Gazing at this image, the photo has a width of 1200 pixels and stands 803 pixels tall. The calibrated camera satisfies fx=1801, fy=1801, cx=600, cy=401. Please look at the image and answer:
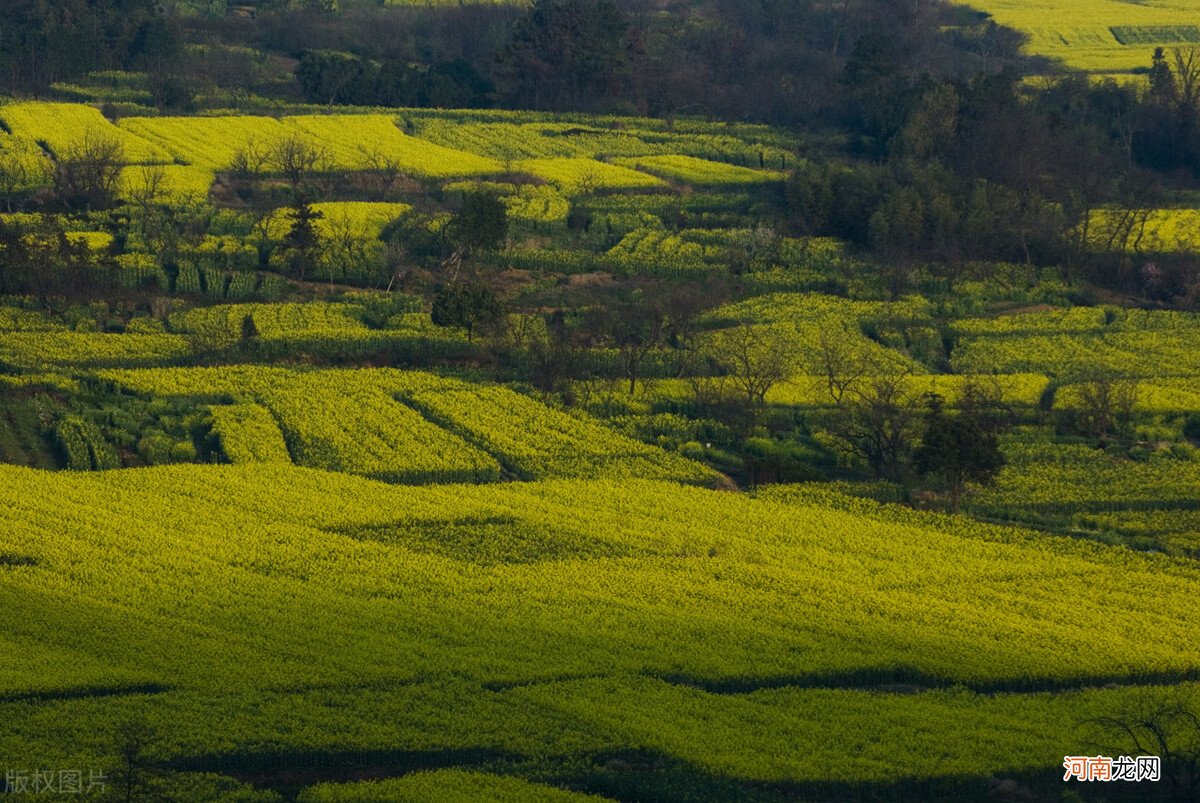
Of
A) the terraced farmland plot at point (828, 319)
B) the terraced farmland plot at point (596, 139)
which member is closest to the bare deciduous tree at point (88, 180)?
the terraced farmland plot at point (596, 139)

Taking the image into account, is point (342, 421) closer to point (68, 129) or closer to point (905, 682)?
point (905, 682)

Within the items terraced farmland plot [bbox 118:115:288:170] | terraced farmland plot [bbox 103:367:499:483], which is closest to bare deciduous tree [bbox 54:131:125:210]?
terraced farmland plot [bbox 118:115:288:170]

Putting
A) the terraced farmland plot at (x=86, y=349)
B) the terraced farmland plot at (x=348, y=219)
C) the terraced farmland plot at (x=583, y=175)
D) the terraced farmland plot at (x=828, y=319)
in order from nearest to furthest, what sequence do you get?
the terraced farmland plot at (x=86, y=349) → the terraced farmland plot at (x=828, y=319) → the terraced farmland plot at (x=348, y=219) → the terraced farmland plot at (x=583, y=175)

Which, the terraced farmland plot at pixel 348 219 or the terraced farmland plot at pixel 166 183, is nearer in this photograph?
the terraced farmland plot at pixel 348 219

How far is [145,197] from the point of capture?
7081 cm

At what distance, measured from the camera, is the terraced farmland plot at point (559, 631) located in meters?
28.0

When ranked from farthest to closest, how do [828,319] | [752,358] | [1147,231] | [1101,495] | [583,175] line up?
[583,175] < [1147,231] < [828,319] < [752,358] < [1101,495]

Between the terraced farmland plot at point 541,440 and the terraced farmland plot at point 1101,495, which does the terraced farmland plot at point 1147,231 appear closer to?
the terraced farmland plot at point 1101,495

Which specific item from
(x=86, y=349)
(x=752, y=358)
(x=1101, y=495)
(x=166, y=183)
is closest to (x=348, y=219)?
(x=166, y=183)

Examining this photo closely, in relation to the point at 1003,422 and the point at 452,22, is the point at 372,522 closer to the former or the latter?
the point at 1003,422

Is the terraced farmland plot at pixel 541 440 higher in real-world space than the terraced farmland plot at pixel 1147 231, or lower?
lower

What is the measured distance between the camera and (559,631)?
33.7 metres

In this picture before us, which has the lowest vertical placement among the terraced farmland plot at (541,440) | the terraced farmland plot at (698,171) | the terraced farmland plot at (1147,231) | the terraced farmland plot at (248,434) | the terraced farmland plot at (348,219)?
the terraced farmland plot at (248,434)

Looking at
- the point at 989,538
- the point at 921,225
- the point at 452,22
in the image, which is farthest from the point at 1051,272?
the point at 452,22
